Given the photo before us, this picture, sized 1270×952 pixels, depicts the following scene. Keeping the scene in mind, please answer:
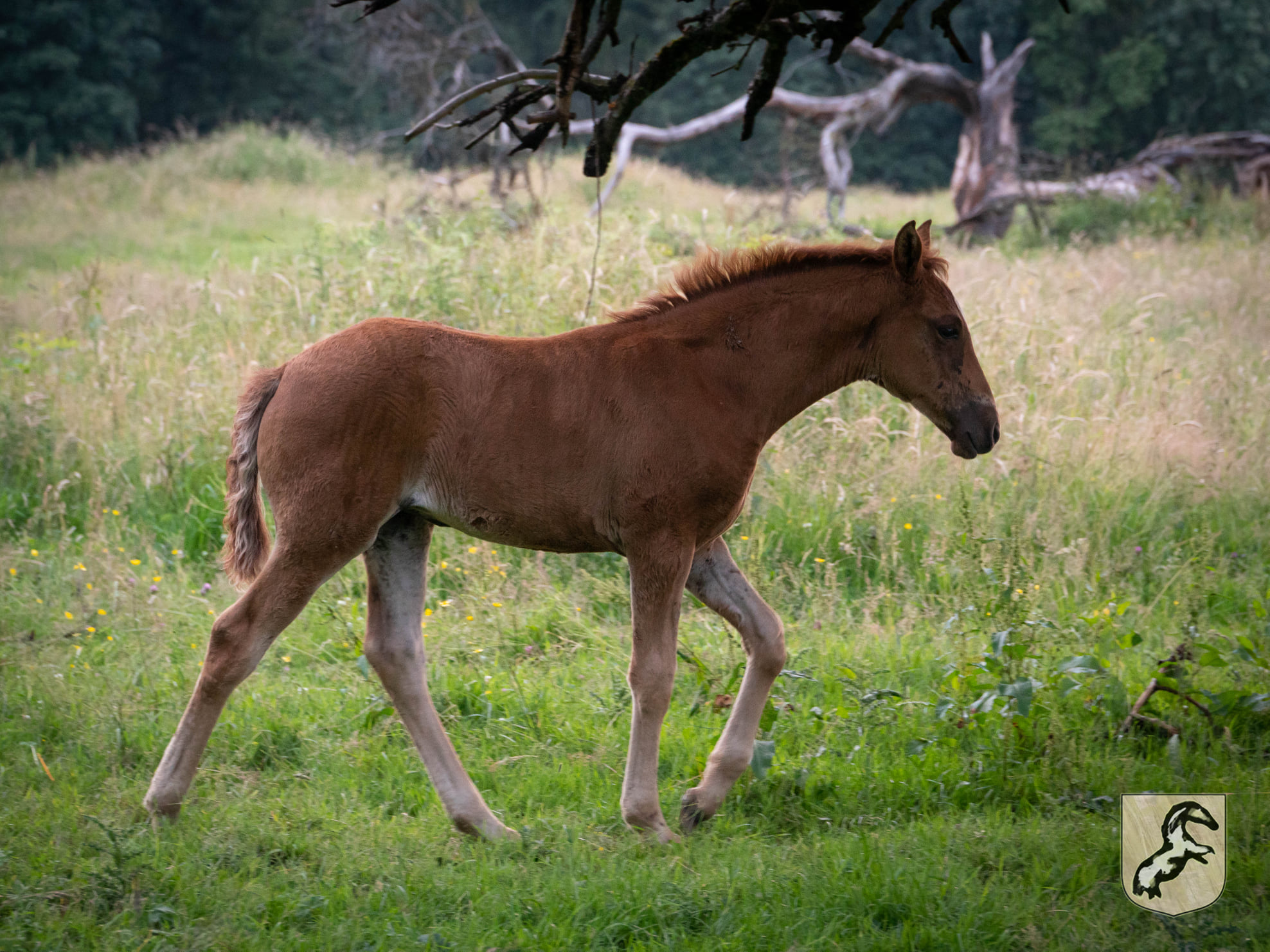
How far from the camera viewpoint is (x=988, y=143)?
18688 mm

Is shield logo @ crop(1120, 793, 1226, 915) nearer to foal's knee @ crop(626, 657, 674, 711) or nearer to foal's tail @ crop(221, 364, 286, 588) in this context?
foal's knee @ crop(626, 657, 674, 711)

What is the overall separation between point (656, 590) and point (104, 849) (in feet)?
6.52

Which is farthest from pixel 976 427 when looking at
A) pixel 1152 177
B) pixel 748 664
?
pixel 1152 177

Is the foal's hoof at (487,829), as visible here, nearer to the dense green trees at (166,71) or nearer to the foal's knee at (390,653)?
the foal's knee at (390,653)

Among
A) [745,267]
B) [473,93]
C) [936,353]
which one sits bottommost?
[936,353]

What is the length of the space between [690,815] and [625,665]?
1.29 m

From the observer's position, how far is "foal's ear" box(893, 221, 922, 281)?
3.62m

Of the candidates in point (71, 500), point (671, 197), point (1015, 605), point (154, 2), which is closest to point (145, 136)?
point (154, 2)

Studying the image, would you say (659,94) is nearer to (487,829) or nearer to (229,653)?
(229,653)

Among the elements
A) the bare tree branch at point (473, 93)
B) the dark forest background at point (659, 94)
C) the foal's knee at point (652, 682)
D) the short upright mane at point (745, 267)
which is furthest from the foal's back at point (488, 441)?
the dark forest background at point (659, 94)

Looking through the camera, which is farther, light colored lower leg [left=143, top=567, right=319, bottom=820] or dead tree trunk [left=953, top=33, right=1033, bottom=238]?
dead tree trunk [left=953, top=33, right=1033, bottom=238]

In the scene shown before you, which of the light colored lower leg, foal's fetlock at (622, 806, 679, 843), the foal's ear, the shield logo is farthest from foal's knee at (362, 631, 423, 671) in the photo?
the shield logo

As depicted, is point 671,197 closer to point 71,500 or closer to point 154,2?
point 71,500

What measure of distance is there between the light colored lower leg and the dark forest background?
64.1 ft
